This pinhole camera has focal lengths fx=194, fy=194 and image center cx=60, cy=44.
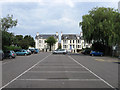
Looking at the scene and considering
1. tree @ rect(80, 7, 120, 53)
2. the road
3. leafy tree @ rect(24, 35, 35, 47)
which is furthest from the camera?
leafy tree @ rect(24, 35, 35, 47)

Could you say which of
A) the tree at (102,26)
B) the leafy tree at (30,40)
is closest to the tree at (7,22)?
the tree at (102,26)

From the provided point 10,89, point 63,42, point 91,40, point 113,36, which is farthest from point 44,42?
point 10,89

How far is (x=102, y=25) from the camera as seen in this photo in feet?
133

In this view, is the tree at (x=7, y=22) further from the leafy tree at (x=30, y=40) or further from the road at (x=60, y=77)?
the leafy tree at (x=30, y=40)

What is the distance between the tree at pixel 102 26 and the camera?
3816 cm

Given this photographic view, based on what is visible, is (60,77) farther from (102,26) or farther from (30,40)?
(30,40)

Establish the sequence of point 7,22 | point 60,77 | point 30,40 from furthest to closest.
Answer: point 30,40 → point 7,22 → point 60,77

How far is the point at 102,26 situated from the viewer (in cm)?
4016

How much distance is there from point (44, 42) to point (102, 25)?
261 feet

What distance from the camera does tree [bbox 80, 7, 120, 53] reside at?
38.2m

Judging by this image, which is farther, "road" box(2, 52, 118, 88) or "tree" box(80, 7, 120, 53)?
"tree" box(80, 7, 120, 53)

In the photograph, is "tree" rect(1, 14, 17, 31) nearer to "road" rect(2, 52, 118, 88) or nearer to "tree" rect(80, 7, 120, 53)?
"tree" rect(80, 7, 120, 53)

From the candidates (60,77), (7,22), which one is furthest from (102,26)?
(60,77)

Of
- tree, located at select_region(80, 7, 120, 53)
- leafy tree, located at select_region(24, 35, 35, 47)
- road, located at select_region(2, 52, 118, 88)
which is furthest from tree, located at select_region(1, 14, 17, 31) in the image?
leafy tree, located at select_region(24, 35, 35, 47)
